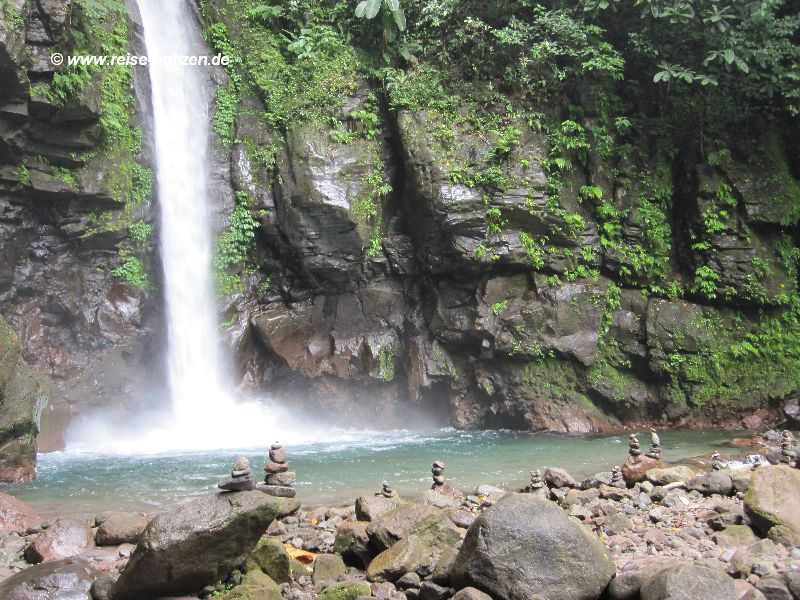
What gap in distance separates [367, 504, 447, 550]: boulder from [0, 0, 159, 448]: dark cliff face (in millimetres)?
10021

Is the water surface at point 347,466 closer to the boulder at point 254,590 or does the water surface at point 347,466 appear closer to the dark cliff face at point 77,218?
the dark cliff face at point 77,218

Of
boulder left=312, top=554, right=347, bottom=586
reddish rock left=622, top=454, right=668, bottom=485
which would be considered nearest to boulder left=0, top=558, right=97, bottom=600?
boulder left=312, top=554, right=347, bottom=586

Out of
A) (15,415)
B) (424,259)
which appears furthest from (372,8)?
(15,415)

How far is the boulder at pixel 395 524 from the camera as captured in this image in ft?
17.5

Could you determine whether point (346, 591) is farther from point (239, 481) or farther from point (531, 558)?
point (531, 558)

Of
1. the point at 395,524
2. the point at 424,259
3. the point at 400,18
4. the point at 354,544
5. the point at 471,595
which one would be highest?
the point at 400,18

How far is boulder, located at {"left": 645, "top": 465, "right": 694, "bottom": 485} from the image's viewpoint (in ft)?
24.6

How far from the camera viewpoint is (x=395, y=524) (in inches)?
213

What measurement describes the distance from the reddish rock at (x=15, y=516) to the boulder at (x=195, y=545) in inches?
115

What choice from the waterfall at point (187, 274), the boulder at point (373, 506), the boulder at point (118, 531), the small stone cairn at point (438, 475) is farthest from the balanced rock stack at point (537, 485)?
the waterfall at point (187, 274)

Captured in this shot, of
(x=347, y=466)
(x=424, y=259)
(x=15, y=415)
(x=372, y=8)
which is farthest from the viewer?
(x=372, y=8)

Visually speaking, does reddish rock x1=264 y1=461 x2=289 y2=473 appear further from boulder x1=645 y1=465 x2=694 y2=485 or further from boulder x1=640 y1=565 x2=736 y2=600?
boulder x1=645 y1=465 x2=694 y2=485

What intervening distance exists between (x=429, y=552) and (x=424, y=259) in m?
10.5

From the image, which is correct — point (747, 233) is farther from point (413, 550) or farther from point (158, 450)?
point (158, 450)
